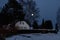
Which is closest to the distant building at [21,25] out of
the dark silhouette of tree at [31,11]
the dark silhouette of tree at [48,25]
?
the dark silhouette of tree at [31,11]

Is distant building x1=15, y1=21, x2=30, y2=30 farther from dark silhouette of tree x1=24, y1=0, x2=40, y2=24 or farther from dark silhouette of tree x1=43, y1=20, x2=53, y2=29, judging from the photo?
dark silhouette of tree x1=43, y1=20, x2=53, y2=29

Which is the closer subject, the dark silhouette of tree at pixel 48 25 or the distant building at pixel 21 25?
the distant building at pixel 21 25

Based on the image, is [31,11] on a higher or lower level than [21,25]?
higher

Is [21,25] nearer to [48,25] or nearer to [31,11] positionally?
[31,11]

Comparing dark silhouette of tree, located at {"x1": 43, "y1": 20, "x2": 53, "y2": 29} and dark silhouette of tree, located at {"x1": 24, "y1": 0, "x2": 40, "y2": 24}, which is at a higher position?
dark silhouette of tree, located at {"x1": 24, "y1": 0, "x2": 40, "y2": 24}

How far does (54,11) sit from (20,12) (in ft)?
2.18

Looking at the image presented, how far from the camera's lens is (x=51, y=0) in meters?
3.28

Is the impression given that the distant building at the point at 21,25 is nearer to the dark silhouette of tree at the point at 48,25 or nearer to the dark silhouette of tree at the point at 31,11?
the dark silhouette of tree at the point at 31,11

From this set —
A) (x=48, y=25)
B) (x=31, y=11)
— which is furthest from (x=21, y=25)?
(x=48, y=25)

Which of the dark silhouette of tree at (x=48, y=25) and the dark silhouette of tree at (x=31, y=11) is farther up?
the dark silhouette of tree at (x=31, y=11)

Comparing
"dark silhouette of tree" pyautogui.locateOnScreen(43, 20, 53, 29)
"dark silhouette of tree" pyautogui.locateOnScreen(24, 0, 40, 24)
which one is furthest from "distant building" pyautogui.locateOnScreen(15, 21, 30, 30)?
"dark silhouette of tree" pyautogui.locateOnScreen(43, 20, 53, 29)

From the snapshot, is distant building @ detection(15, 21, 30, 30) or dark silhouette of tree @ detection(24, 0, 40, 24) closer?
distant building @ detection(15, 21, 30, 30)

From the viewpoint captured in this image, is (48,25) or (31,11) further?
(31,11)

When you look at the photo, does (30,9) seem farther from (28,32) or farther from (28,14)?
(28,32)
